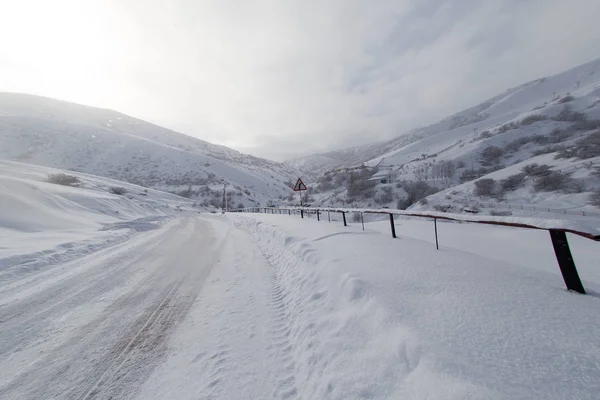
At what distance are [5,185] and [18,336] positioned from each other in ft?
61.0

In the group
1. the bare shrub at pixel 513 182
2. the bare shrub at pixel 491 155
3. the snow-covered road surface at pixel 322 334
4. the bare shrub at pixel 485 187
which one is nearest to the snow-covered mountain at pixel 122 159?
the bare shrub at pixel 485 187

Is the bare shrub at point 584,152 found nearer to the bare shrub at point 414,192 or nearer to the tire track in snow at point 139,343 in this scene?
the bare shrub at point 414,192

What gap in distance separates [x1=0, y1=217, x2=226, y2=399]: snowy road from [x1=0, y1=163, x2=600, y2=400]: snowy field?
2 cm

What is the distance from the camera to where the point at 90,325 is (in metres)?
3.94

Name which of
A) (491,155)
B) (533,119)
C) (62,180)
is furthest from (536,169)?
(533,119)

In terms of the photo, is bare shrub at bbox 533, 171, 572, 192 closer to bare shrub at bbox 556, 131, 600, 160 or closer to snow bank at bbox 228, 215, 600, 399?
bare shrub at bbox 556, 131, 600, 160

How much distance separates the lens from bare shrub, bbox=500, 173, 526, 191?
131ft

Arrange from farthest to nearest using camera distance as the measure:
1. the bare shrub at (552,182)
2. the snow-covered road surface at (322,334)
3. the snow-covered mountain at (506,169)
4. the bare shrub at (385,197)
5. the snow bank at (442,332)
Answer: the bare shrub at (385,197) < the snow-covered mountain at (506,169) < the bare shrub at (552,182) < the snow-covered road surface at (322,334) < the snow bank at (442,332)

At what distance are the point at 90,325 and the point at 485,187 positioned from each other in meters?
50.9

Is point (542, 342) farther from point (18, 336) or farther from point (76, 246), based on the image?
point (76, 246)

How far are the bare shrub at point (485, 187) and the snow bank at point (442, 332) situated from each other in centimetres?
4513

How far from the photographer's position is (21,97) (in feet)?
465

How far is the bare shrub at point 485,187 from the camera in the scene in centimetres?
4038

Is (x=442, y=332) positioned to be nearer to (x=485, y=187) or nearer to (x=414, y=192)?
(x=485, y=187)
